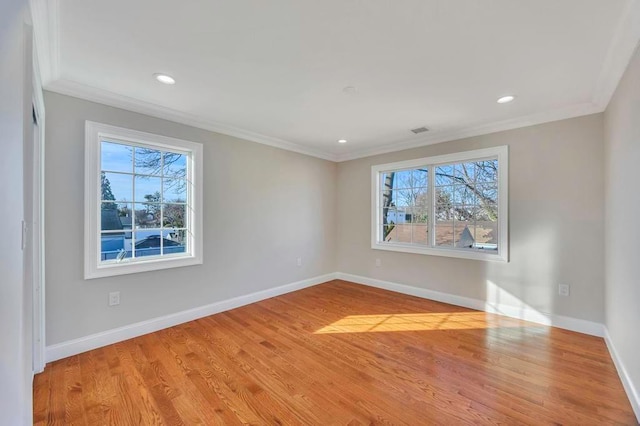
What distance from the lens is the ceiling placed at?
1607 mm

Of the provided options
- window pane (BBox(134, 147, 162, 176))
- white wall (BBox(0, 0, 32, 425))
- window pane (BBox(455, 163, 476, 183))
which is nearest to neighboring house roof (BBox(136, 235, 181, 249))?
window pane (BBox(134, 147, 162, 176))

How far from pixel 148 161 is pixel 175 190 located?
42 cm

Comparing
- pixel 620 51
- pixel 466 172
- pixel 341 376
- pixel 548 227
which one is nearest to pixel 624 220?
pixel 548 227

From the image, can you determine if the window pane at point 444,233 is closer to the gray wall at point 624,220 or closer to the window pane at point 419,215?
the window pane at point 419,215

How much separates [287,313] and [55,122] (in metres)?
3.01

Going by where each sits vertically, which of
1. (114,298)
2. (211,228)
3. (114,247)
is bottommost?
(114,298)

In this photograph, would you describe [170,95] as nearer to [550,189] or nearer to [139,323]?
[139,323]

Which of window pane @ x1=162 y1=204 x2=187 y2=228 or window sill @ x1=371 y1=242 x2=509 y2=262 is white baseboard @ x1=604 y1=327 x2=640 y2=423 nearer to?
Result: window sill @ x1=371 y1=242 x2=509 y2=262

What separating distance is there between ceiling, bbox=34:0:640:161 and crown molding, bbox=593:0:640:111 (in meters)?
0.01

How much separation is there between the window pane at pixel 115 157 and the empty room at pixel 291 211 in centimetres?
4

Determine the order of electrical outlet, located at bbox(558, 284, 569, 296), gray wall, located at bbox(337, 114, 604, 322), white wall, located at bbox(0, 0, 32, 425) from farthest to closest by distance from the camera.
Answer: electrical outlet, located at bbox(558, 284, 569, 296) → gray wall, located at bbox(337, 114, 604, 322) → white wall, located at bbox(0, 0, 32, 425)

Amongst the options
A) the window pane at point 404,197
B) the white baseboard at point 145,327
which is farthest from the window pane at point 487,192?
the white baseboard at point 145,327

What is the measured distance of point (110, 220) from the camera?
279 cm

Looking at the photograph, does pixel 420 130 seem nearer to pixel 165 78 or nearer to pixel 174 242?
pixel 165 78
